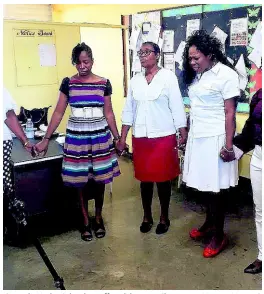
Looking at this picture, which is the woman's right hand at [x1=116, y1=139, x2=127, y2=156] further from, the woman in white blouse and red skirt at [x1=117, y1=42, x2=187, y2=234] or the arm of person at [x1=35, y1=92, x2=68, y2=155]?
the arm of person at [x1=35, y1=92, x2=68, y2=155]

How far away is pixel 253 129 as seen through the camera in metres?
2.06

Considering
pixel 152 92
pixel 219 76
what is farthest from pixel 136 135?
pixel 219 76

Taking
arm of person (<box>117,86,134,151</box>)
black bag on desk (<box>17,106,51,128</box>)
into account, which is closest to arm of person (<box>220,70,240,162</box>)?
arm of person (<box>117,86,134,151</box>)

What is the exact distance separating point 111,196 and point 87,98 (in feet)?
4.51

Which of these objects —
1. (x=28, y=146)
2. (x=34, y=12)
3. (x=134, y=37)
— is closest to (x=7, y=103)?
(x=28, y=146)

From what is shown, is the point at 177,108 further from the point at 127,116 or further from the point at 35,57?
the point at 35,57

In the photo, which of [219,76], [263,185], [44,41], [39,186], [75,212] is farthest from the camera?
[44,41]

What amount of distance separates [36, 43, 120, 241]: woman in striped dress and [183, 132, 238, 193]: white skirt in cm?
64

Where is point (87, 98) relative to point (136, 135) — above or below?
above

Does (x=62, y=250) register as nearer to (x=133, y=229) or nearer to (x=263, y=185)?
(x=133, y=229)

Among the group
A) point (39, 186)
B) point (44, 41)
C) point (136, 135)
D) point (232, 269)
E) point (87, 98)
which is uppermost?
point (44, 41)

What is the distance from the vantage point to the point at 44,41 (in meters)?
3.63

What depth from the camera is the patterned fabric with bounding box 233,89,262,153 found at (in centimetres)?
198

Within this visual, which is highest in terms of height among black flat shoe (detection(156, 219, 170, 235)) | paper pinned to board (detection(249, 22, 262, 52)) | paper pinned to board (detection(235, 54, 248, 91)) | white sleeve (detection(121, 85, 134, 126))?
paper pinned to board (detection(249, 22, 262, 52))
